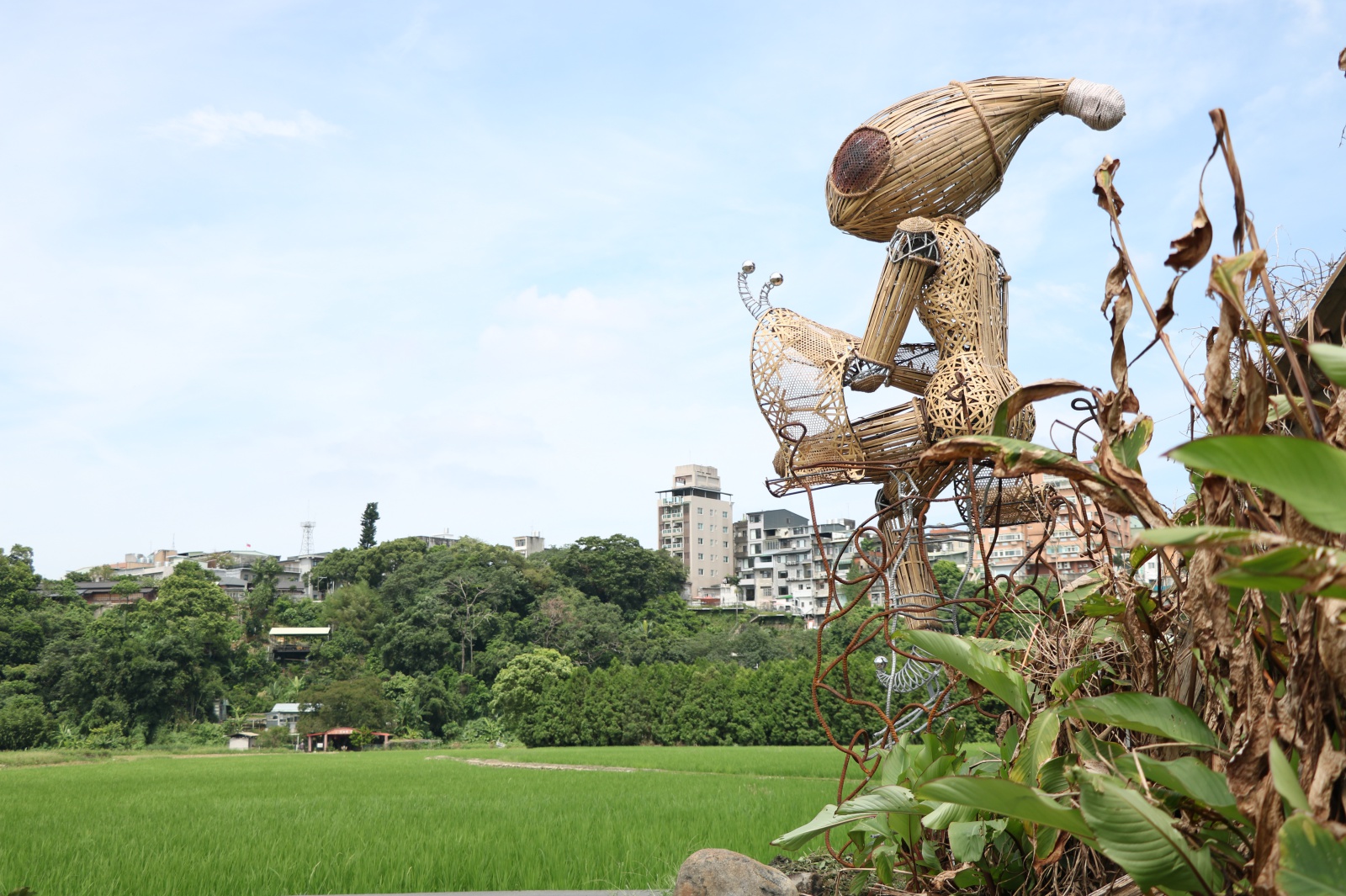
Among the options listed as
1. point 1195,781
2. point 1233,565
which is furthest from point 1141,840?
point 1233,565

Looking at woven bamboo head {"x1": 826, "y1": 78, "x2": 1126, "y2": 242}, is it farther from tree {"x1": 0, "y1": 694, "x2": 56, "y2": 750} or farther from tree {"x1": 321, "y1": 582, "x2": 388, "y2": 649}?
tree {"x1": 321, "y1": 582, "x2": 388, "y2": 649}

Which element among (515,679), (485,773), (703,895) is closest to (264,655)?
(515,679)

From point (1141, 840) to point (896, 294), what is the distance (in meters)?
2.82

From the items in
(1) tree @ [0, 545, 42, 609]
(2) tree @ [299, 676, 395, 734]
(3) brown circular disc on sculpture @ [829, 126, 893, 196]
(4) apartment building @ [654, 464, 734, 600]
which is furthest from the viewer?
(4) apartment building @ [654, 464, 734, 600]

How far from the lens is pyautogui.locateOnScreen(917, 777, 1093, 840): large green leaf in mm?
1009

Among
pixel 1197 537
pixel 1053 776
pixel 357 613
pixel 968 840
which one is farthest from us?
pixel 357 613

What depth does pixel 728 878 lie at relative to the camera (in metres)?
2.05

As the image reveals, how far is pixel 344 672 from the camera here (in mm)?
26453

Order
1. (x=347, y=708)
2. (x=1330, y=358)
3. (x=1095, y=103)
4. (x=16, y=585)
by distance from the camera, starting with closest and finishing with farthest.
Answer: (x=1330, y=358) < (x=1095, y=103) < (x=347, y=708) < (x=16, y=585)

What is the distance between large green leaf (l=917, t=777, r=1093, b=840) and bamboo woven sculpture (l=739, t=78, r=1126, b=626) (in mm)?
2325

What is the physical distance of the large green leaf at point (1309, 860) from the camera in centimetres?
79

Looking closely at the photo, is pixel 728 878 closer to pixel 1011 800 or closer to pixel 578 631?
pixel 1011 800

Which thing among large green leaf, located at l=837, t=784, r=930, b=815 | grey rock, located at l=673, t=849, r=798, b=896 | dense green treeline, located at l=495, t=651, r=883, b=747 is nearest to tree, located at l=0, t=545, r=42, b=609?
dense green treeline, located at l=495, t=651, r=883, b=747

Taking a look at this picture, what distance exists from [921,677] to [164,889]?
8.96 feet
